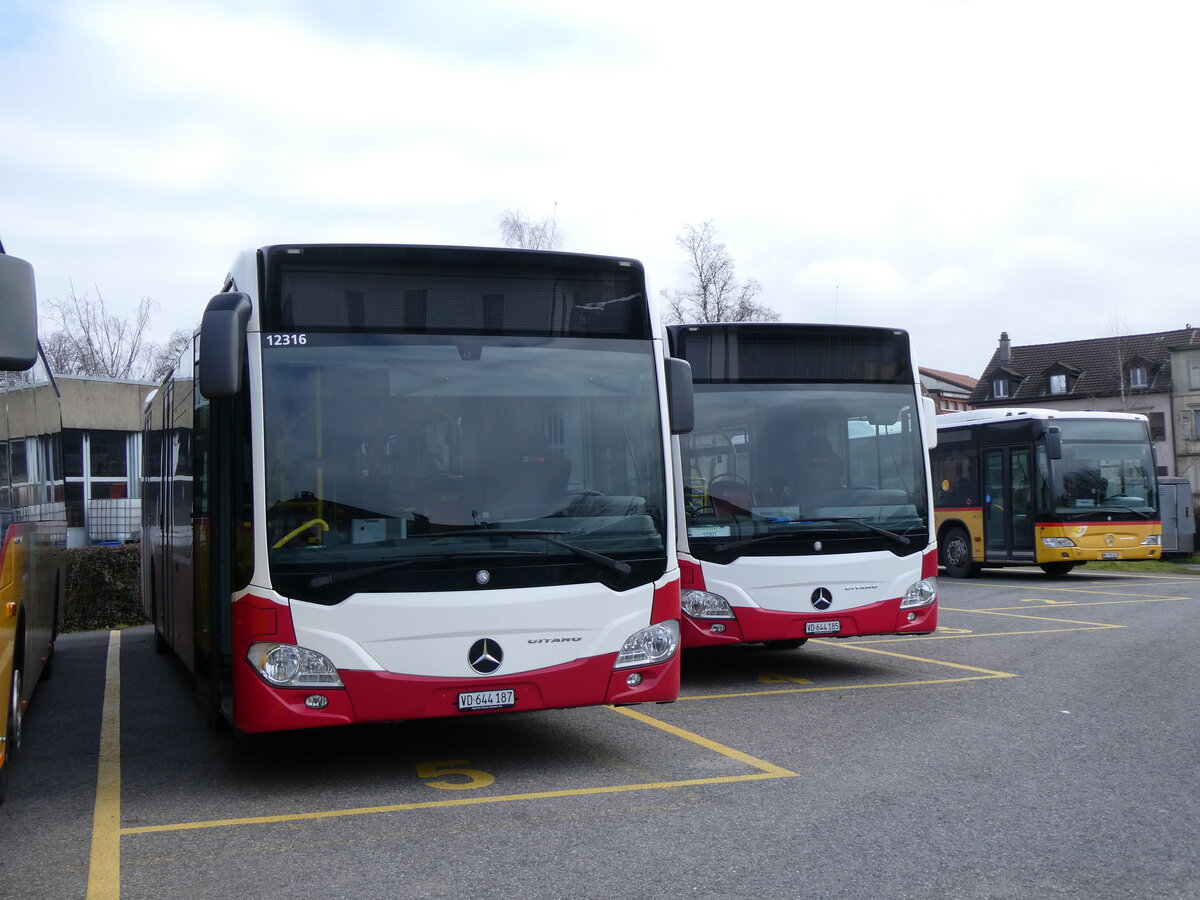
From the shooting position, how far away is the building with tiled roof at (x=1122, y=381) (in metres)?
69.2

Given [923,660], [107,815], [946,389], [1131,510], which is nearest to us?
[107,815]

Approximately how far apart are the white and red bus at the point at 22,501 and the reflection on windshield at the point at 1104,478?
16.6 m

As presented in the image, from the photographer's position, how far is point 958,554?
2383 cm

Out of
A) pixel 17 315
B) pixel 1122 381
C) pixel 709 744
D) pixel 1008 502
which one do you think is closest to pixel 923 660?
pixel 709 744

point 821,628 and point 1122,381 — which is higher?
point 1122,381

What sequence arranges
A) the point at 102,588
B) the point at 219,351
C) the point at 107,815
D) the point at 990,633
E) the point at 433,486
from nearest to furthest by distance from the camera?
the point at 219,351 < the point at 107,815 < the point at 433,486 < the point at 990,633 < the point at 102,588

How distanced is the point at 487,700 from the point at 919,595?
15.8 ft

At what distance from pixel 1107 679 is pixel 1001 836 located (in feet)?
17.2

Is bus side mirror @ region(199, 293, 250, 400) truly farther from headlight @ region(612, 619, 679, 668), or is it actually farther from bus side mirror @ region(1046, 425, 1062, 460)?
bus side mirror @ region(1046, 425, 1062, 460)

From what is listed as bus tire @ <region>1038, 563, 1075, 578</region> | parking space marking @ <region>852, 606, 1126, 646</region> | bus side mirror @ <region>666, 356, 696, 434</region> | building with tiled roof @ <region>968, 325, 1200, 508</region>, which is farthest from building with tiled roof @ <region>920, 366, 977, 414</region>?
bus side mirror @ <region>666, 356, 696, 434</region>

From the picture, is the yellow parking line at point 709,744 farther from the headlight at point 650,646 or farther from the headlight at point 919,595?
the headlight at point 919,595

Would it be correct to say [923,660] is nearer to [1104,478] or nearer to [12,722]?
[12,722]

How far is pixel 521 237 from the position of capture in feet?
153

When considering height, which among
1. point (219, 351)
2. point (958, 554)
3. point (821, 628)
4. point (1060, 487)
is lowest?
point (958, 554)
